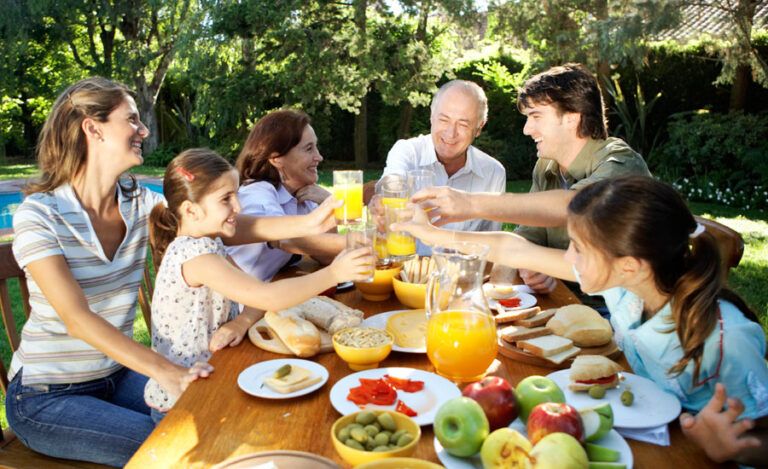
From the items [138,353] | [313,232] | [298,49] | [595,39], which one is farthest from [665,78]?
[138,353]

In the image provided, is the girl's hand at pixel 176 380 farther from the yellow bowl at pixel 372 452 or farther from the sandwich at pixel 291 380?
the yellow bowl at pixel 372 452

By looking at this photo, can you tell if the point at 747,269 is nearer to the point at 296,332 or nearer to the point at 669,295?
the point at 669,295

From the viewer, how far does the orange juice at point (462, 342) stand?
5.59ft

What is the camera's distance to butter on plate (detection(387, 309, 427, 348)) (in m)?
2.03

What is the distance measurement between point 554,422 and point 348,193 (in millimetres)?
1625

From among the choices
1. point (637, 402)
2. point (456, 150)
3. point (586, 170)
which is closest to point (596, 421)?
point (637, 402)

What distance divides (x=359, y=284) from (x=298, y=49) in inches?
517

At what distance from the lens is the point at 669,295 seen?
1.80 metres

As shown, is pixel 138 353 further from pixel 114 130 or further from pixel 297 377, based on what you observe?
pixel 114 130

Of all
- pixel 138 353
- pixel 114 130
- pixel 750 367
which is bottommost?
pixel 138 353

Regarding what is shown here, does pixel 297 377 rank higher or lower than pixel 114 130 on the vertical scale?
lower

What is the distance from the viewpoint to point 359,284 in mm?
2609

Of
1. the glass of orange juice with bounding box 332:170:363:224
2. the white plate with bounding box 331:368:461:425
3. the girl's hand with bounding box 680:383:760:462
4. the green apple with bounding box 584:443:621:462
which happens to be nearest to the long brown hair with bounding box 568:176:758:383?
the girl's hand with bounding box 680:383:760:462

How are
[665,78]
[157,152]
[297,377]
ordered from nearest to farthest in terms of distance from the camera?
[297,377] → [665,78] → [157,152]
